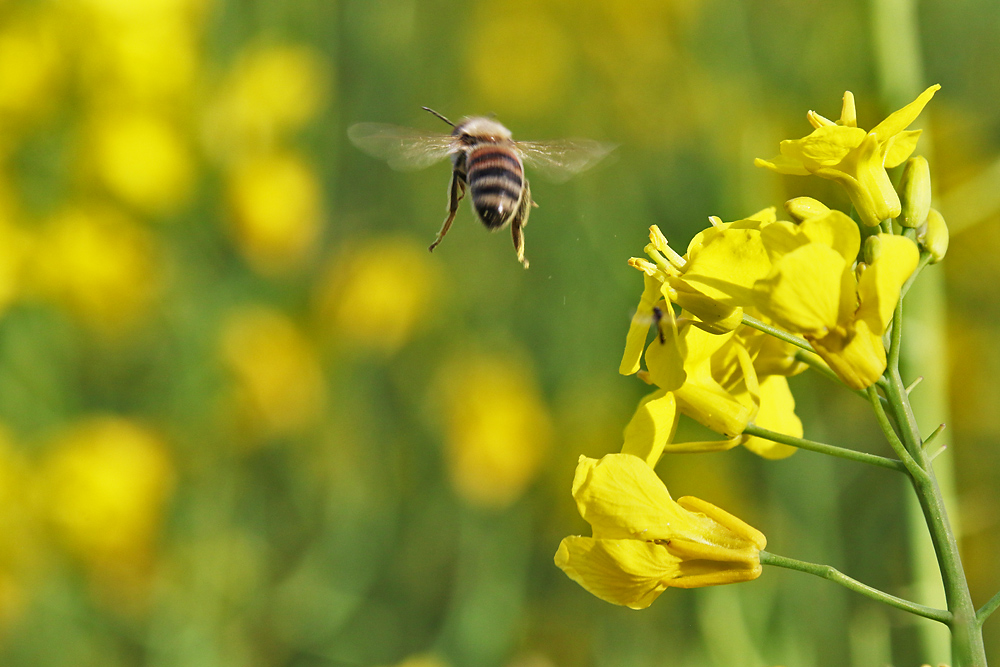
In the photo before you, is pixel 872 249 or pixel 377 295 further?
pixel 377 295

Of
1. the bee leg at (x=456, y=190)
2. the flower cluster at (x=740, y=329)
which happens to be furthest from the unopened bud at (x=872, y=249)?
the bee leg at (x=456, y=190)

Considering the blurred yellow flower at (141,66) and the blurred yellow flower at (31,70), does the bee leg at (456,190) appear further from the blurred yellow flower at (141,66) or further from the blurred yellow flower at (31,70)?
the blurred yellow flower at (31,70)

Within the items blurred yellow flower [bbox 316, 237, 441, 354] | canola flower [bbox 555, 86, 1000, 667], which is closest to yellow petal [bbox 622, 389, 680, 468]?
canola flower [bbox 555, 86, 1000, 667]

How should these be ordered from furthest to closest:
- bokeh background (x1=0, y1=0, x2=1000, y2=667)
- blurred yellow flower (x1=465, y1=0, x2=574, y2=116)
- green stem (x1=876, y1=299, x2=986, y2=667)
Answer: blurred yellow flower (x1=465, y1=0, x2=574, y2=116) < bokeh background (x1=0, y1=0, x2=1000, y2=667) < green stem (x1=876, y1=299, x2=986, y2=667)

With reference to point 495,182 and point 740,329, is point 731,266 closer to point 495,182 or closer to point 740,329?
point 740,329

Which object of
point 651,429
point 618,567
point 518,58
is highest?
point 518,58

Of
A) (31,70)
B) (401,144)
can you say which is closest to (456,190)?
(401,144)

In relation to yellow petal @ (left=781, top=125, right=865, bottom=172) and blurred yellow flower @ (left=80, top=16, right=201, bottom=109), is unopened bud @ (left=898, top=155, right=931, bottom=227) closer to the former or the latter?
yellow petal @ (left=781, top=125, right=865, bottom=172)
